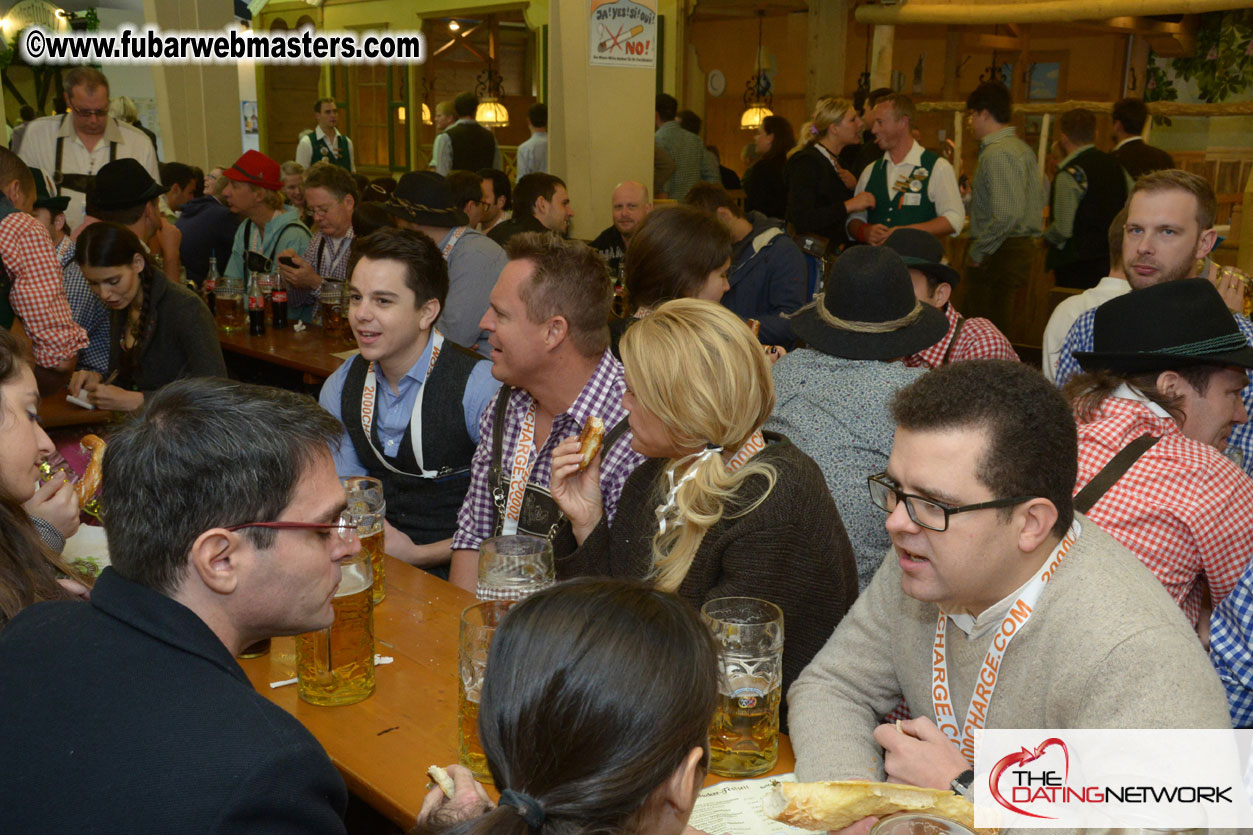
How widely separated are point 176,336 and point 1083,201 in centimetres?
512

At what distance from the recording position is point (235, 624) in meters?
1.55

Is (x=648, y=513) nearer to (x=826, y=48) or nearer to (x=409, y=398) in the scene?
(x=409, y=398)

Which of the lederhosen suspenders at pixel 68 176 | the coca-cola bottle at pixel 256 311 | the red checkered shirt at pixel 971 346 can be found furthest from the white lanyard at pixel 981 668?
the lederhosen suspenders at pixel 68 176

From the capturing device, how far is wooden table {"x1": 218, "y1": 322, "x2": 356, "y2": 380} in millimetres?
4711

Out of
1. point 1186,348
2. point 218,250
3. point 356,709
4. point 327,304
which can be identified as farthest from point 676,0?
point 356,709

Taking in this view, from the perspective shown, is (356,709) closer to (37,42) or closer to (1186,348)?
(1186,348)

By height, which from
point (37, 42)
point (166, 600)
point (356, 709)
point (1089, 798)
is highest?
point (37, 42)

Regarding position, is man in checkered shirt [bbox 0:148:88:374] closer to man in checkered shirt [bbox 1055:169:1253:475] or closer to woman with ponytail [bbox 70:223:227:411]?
woman with ponytail [bbox 70:223:227:411]

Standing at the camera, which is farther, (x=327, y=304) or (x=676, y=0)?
(x=676, y=0)

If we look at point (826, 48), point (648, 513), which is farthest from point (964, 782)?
point (826, 48)

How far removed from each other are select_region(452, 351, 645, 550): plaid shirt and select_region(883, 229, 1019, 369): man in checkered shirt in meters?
1.23

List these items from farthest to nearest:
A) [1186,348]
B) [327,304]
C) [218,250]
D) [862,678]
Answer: [218,250] < [327,304] < [1186,348] < [862,678]

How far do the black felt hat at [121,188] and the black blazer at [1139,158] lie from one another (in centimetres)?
565

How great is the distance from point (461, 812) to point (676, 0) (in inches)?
418
